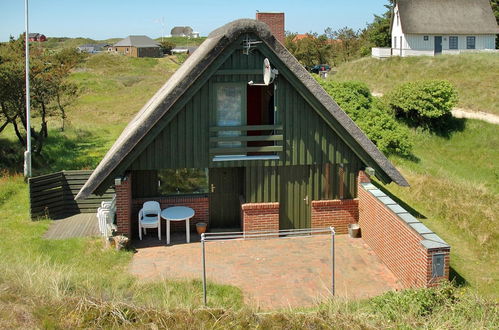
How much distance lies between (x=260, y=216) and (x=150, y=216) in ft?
10.8

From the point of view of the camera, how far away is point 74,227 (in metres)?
16.6

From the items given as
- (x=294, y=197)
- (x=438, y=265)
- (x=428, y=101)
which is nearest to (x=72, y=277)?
(x=294, y=197)

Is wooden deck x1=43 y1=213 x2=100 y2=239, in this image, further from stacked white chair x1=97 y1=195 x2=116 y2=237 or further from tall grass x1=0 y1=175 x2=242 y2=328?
stacked white chair x1=97 y1=195 x2=116 y2=237

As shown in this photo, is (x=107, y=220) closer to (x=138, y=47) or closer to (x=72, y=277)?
(x=72, y=277)

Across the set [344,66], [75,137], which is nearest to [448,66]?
[344,66]

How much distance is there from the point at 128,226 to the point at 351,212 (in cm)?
656

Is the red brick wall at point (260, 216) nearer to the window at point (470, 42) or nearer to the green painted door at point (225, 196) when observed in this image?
the green painted door at point (225, 196)

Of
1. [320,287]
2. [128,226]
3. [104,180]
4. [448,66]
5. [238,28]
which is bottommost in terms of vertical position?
[320,287]

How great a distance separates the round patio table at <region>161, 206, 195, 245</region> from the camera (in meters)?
14.6

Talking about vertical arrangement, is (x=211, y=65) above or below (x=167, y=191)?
above

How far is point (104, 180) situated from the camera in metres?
13.8

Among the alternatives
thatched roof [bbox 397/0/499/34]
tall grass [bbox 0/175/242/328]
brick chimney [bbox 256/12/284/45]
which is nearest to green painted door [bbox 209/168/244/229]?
tall grass [bbox 0/175/242/328]

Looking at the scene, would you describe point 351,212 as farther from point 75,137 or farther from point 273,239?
point 75,137

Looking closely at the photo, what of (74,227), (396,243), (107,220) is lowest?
(74,227)
